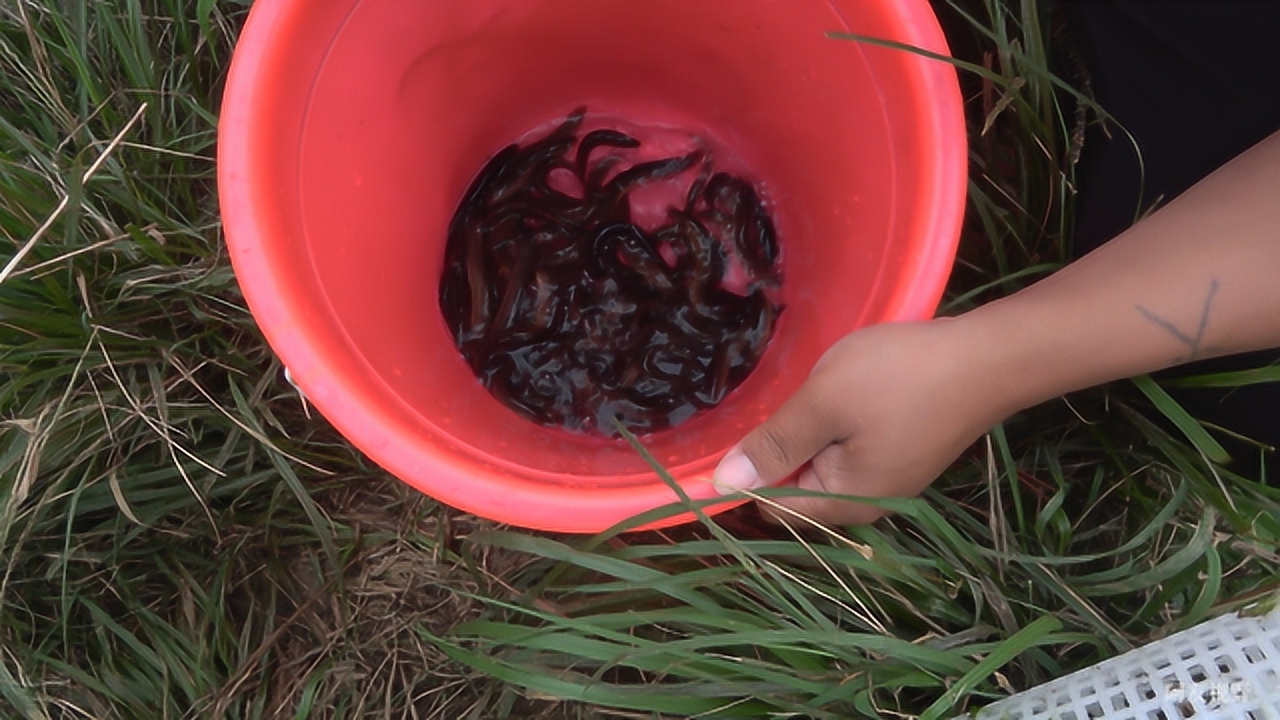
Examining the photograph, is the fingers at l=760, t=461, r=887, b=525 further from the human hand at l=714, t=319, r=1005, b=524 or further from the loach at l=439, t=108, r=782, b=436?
the loach at l=439, t=108, r=782, b=436

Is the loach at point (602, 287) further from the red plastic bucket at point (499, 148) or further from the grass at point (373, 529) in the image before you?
the grass at point (373, 529)

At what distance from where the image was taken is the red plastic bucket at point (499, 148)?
4.01 ft

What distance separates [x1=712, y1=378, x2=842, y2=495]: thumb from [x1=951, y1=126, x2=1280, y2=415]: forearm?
232mm

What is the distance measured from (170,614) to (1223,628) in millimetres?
2038

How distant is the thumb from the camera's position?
4.19 ft

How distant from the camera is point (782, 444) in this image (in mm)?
1305

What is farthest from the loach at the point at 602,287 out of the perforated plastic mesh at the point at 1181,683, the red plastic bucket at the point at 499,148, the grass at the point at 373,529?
the perforated plastic mesh at the point at 1181,683

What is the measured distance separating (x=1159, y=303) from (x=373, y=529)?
1.62 metres

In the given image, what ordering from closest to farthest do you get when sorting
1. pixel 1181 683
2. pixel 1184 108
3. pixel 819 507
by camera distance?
pixel 1181 683, pixel 819 507, pixel 1184 108

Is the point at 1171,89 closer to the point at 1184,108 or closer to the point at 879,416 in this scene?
the point at 1184,108

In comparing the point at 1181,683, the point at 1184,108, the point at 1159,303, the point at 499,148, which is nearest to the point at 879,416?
the point at 1159,303

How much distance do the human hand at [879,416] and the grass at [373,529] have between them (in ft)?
0.65

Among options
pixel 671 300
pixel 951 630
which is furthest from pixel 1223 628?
pixel 671 300

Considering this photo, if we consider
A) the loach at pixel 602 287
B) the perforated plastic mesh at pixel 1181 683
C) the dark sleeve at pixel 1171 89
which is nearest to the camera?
the perforated plastic mesh at pixel 1181 683
